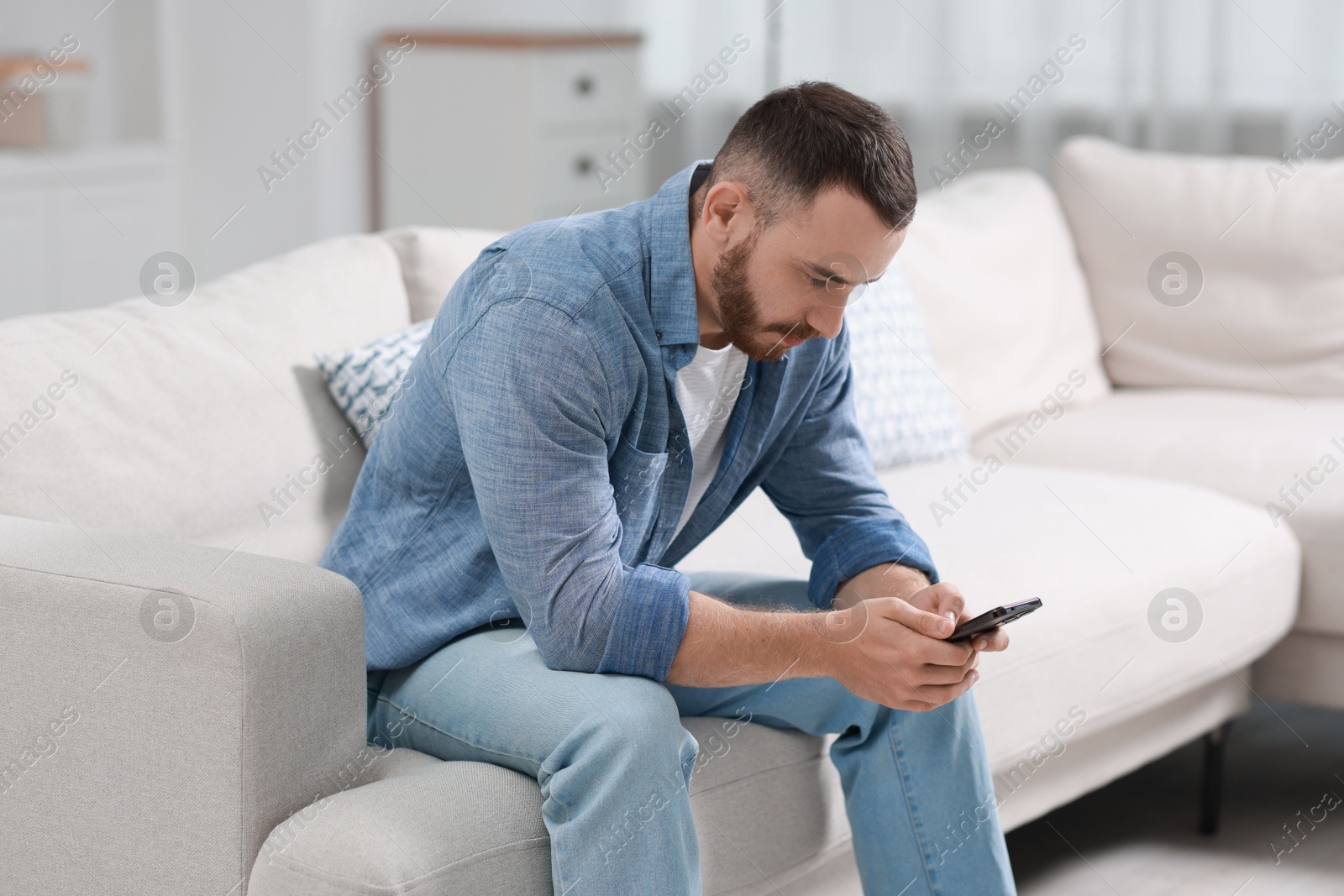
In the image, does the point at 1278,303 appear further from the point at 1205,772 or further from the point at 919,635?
the point at 919,635

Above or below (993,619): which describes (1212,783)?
below

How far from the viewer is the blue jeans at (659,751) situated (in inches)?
42.6

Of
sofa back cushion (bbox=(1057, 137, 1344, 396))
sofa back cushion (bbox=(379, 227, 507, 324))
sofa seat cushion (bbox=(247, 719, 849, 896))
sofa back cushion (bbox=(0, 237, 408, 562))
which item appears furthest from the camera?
sofa back cushion (bbox=(1057, 137, 1344, 396))

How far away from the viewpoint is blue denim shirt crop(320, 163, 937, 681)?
1128mm

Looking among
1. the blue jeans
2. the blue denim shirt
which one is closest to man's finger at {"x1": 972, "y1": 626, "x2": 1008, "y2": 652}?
the blue jeans

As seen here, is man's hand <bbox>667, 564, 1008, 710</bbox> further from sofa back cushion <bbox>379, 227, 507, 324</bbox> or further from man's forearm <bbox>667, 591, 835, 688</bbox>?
sofa back cushion <bbox>379, 227, 507, 324</bbox>

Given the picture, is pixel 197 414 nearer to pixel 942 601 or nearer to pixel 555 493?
pixel 555 493

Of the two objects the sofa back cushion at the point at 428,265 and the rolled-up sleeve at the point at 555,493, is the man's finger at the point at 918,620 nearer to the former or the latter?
the rolled-up sleeve at the point at 555,493

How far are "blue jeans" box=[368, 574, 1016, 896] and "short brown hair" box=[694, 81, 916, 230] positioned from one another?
16.5 inches

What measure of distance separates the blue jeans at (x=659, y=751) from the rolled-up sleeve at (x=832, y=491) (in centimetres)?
5

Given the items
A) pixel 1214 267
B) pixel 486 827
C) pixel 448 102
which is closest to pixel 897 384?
pixel 1214 267

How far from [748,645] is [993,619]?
197mm

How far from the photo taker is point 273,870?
1.05 metres

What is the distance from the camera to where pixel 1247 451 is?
2.19 metres
